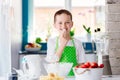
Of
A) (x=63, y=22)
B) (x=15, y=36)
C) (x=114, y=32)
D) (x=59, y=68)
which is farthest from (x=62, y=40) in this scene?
(x=114, y=32)

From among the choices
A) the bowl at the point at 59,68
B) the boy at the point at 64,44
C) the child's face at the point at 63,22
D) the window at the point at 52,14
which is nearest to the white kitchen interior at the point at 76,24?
the window at the point at 52,14

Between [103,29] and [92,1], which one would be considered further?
[92,1]

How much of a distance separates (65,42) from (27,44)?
2465 mm

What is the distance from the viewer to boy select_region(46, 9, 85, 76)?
2.30 meters

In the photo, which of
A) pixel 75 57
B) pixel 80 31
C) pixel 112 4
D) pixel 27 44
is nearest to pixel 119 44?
pixel 112 4

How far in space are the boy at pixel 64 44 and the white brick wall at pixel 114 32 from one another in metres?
1.81

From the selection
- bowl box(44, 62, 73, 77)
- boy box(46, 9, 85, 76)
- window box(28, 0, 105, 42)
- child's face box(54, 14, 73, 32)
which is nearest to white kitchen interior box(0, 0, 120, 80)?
window box(28, 0, 105, 42)

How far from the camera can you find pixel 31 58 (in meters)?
1.91

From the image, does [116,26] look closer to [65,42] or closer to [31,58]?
[65,42]

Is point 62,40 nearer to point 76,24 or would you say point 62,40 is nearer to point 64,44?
point 64,44

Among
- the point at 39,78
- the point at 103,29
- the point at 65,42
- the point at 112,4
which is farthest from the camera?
the point at 103,29

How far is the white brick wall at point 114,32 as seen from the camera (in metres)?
4.21

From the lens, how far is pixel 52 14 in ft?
16.3

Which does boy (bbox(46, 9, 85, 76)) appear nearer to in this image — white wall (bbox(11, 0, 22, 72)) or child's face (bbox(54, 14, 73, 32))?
child's face (bbox(54, 14, 73, 32))
